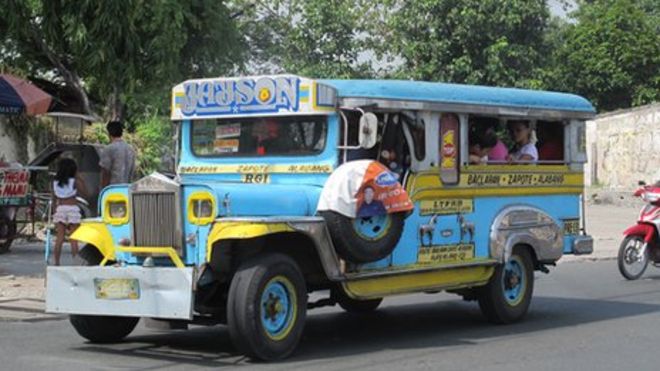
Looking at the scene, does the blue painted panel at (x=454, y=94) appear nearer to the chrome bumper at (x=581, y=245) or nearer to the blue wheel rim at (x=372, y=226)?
the blue wheel rim at (x=372, y=226)

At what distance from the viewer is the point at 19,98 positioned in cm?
1648

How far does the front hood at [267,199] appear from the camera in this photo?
28.0 feet

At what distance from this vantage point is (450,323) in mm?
11281

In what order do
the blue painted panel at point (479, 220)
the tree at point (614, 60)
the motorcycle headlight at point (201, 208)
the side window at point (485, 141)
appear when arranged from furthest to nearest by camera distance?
1. the tree at point (614, 60)
2. the side window at point (485, 141)
3. the blue painted panel at point (479, 220)
4. the motorcycle headlight at point (201, 208)

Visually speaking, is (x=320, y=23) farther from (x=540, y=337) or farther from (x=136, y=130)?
(x=540, y=337)

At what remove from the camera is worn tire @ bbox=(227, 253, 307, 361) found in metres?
8.26

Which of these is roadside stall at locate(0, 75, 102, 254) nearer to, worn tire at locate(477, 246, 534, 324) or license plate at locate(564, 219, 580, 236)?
worn tire at locate(477, 246, 534, 324)

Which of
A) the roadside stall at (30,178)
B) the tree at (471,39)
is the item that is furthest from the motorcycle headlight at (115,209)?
the tree at (471,39)

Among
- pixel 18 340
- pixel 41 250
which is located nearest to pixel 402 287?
pixel 18 340

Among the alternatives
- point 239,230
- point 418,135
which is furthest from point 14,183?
point 239,230

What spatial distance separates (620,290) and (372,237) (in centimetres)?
637

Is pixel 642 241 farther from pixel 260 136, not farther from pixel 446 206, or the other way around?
pixel 260 136

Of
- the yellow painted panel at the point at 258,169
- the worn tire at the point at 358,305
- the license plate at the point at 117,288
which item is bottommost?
the worn tire at the point at 358,305

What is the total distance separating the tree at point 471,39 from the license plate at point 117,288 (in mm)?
25788
